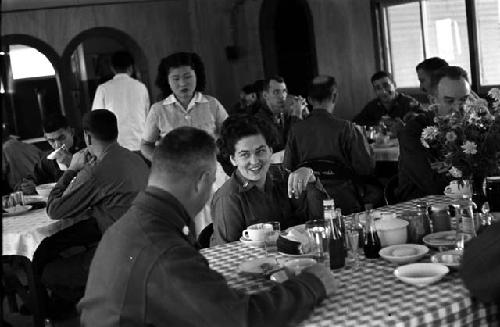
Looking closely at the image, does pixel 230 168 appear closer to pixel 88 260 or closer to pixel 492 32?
pixel 88 260

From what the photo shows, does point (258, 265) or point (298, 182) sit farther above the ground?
point (298, 182)

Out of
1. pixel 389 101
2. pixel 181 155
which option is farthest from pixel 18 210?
pixel 389 101

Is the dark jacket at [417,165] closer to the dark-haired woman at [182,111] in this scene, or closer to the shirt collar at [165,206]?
the dark-haired woman at [182,111]

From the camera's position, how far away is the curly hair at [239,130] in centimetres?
346

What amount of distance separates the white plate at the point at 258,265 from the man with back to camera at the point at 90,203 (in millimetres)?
1648

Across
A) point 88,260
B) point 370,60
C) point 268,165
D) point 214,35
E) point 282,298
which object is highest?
point 214,35

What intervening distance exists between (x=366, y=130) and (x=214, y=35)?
176 inches

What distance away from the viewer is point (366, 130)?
6418 millimetres

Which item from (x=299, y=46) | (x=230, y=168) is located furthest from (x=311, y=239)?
(x=299, y=46)

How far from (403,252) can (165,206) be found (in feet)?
2.87

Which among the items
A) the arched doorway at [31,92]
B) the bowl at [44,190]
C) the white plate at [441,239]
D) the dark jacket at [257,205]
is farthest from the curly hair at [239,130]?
the arched doorway at [31,92]

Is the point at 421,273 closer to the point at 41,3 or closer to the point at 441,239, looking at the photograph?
the point at 441,239

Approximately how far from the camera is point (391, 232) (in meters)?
2.67

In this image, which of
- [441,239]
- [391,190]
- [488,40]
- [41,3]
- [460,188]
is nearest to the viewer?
[441,239]
